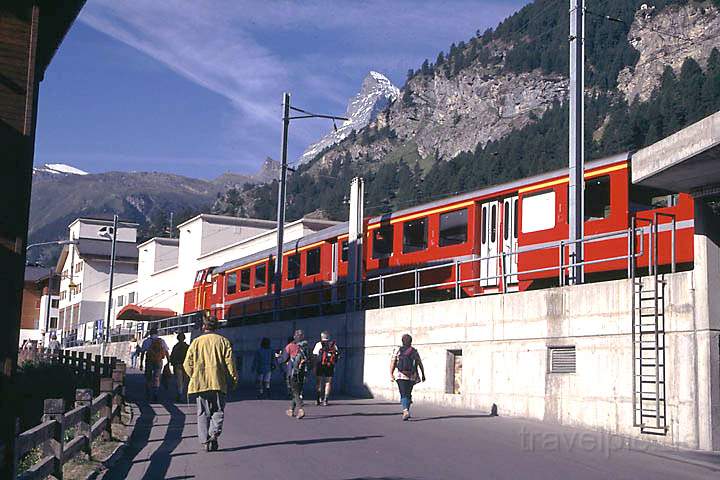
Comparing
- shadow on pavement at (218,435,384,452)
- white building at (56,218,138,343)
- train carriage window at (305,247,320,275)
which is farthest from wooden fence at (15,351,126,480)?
white building at (56,218,138,343)

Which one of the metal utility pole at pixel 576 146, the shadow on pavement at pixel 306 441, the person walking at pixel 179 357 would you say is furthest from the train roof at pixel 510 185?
the shadow on pavement at pixel 306 441

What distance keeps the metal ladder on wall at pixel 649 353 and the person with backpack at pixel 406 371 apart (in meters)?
4.10

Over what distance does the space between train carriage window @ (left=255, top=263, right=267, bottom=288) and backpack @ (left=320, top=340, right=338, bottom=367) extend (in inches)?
652

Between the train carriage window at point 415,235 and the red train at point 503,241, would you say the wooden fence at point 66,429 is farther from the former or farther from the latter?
the train carriage window at point 415,235

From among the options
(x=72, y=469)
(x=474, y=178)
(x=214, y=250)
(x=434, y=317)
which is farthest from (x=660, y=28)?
(x=72, y=469)

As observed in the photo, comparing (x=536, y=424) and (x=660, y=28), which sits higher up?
(x=660, y=28)

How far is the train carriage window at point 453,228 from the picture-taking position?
23.5 m

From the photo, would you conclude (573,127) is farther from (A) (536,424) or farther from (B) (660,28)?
(B) (660,28)

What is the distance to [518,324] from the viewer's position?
17.6 metres

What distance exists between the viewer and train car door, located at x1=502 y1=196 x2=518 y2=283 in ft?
71.7

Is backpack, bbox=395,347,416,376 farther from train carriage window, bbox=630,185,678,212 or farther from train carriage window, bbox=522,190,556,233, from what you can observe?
train carriage window, bbox=630,185,678,212

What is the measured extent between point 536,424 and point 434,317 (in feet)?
15.7

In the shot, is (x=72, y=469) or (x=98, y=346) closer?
(x=72, y=469)

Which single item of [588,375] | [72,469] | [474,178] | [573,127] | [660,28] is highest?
[660,28]
